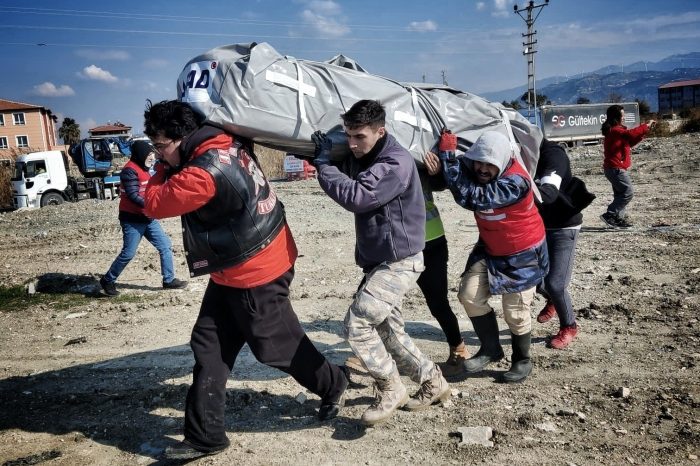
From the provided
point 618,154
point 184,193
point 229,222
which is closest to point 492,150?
point 229,222

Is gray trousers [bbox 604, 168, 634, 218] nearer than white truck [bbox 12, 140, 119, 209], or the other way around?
gray trousers [bbox 604, 168, 634, 218]

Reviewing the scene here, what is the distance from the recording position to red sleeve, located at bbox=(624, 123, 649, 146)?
8.57m

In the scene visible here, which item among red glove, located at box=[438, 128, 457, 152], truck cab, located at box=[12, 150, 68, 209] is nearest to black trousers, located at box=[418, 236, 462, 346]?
red glove, located at box=[438, 128, 457, 152]

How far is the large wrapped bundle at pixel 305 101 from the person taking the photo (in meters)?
3.30

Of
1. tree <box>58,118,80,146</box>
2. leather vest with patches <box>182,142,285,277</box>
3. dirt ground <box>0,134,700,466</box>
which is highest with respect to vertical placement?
tree <box>58,118,80,146</box>

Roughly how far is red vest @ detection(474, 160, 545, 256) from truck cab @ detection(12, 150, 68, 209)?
71.8 ft

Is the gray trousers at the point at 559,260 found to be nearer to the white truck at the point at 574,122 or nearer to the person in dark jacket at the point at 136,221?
the person in dark jacket at the point at 136,221

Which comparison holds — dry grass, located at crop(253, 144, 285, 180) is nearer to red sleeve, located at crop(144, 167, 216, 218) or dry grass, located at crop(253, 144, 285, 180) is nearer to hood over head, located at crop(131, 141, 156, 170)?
hood over head, located at crop(131, 141, 156, 170)

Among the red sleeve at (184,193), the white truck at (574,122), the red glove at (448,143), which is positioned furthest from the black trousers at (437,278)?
the white truck at (574,122)

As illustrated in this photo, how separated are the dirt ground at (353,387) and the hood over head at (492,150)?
159cm

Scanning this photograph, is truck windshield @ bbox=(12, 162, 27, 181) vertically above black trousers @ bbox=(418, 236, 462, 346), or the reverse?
truck windshield @ bbox=(12, 162, 27, 181)

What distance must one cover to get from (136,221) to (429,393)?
4.93 metres

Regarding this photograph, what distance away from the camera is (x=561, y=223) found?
4.59m

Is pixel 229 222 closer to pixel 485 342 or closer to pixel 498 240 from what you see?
pixel 498 240
